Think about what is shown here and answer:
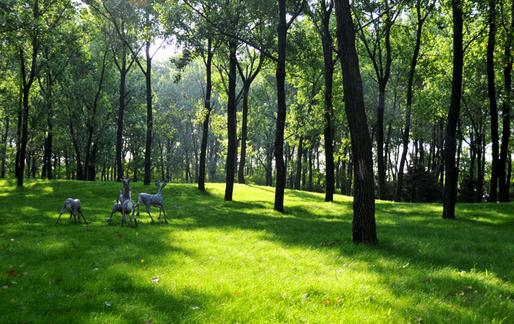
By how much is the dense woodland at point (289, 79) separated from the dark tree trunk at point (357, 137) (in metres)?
0.03

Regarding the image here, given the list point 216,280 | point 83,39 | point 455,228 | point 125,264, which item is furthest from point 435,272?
point 83,39

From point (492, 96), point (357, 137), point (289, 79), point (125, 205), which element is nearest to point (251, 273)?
point (357, 137)

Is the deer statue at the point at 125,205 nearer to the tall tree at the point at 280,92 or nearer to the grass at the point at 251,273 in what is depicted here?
the grass at the point at 251,273

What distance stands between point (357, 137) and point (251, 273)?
5574 mm

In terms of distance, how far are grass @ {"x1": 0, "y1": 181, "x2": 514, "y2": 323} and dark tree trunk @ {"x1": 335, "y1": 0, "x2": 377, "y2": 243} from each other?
73 cm

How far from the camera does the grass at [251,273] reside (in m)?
5.81

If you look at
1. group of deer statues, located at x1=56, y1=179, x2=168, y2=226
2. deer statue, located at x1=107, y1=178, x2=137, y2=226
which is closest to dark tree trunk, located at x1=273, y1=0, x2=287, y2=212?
group of deer statues, located at x1=56, y1=179, x2=168, y2=226

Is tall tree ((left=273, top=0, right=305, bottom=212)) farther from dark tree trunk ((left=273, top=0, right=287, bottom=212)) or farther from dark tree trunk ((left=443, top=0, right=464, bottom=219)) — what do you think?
dark tree trunk ((left=443, top=0, right=464, bottom=219))

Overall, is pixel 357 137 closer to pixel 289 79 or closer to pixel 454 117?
pixel 454 117

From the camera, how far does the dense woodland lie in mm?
19562

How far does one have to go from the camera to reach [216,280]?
732cm

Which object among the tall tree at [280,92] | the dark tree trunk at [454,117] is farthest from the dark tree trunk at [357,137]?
the tall tree at [280,92]

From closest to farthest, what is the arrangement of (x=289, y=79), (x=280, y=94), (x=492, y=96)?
(x=280, y=94), (x=492, y=96), (x=289, y=79)

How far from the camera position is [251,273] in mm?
7984
